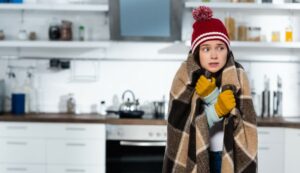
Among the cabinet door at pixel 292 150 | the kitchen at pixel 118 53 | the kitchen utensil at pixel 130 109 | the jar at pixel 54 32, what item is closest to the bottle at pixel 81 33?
the kitchen at pixel 118 53

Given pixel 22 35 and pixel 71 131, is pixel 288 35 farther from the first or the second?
pixel 22 35

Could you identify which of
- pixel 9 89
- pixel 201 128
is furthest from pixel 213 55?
pixel 9 89

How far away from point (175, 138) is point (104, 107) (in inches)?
101

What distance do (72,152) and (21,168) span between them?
44cm

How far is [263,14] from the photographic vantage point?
15.3 feet

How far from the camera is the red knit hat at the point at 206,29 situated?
2088 mm

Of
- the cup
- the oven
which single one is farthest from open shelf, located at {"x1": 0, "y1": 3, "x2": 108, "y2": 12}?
the oven

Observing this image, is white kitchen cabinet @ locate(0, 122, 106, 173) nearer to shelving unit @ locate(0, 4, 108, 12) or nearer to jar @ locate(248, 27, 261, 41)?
shelving unit @ locate(0, 4, 108, 12)

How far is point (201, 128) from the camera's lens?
1986 millimetres

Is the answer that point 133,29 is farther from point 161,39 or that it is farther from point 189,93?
point 189,93

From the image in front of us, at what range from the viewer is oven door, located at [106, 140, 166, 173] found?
405cm

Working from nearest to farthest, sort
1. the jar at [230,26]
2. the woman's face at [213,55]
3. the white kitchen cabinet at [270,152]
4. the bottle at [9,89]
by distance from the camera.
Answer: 1. the woman's face at [213,55]
2. the white kitchen cabinet at [270,152]
3. the jar at [230,26]
4. the bottle at [9,89]

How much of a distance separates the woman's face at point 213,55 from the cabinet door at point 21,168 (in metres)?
2.40

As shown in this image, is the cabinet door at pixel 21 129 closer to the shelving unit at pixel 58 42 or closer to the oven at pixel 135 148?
the oven at pixel 135 148
